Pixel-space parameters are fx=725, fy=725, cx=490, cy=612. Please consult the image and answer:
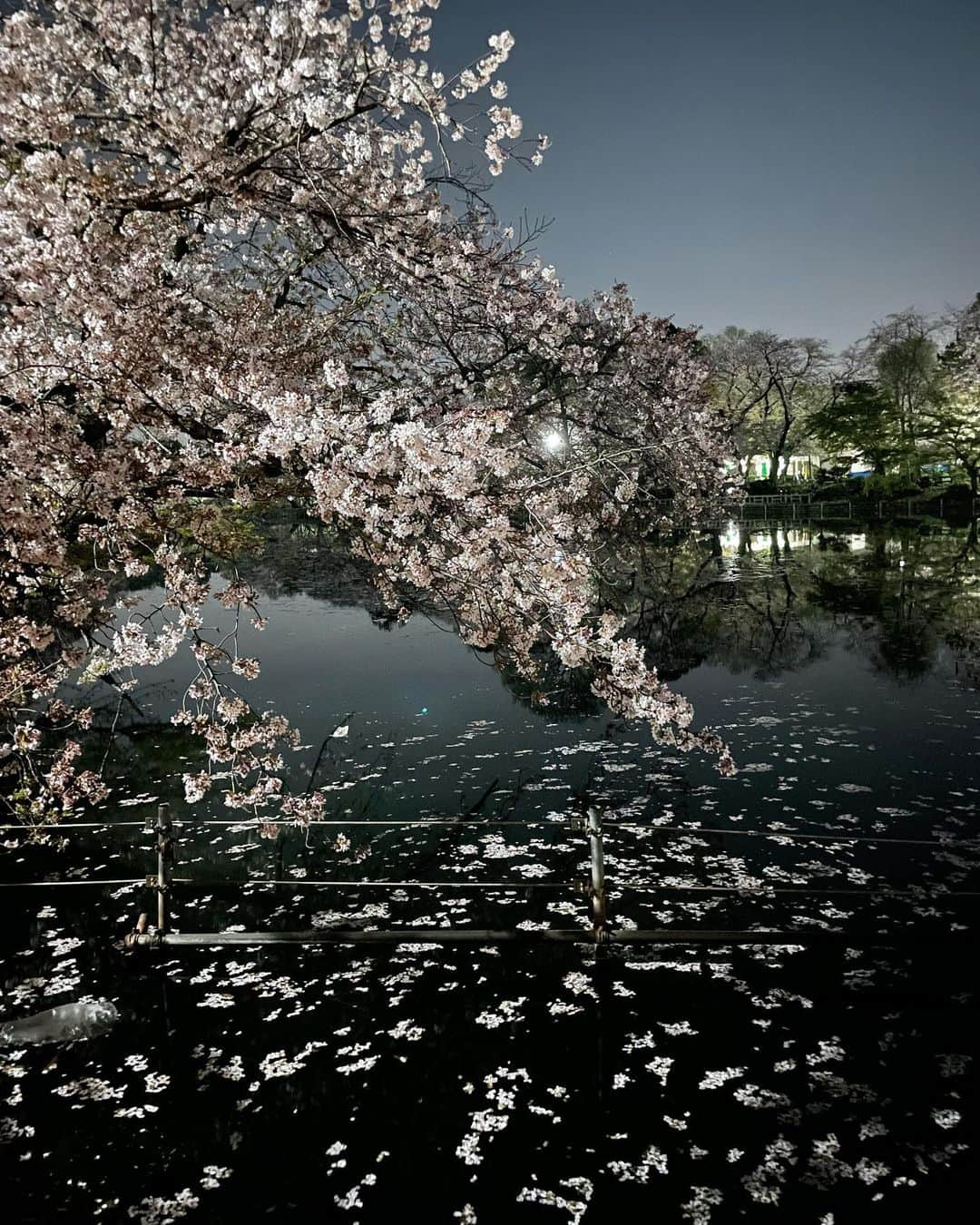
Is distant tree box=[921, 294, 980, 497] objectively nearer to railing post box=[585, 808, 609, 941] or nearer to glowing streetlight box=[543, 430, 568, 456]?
glowing streetlight box=[543, 430, 568, 456]

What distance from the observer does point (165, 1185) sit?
13.5 ft

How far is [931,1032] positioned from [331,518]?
572 cm

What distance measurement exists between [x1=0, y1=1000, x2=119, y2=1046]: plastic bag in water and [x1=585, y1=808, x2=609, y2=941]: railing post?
3693 millimetres

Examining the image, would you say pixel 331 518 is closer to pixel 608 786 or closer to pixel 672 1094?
pixel 672 1094

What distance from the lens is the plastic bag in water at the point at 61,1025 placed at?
5266 millimetres

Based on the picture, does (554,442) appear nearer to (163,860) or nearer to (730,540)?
(163,860)

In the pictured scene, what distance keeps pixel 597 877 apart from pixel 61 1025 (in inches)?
162

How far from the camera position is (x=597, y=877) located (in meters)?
5.34

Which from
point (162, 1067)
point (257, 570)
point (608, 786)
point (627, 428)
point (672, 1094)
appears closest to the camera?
point (672, 1094)

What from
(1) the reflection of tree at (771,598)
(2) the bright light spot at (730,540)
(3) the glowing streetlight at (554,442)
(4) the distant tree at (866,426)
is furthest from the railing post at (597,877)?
(4) the distant tree at (866,426)

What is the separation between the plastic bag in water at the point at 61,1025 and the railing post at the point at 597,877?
3.69m

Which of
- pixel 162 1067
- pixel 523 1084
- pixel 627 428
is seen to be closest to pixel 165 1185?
pixel 162 1067

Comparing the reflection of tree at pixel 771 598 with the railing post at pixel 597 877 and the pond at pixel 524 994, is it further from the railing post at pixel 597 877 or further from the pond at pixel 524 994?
the pond at pixel 524 994

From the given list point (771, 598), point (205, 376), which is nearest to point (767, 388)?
point (771, 598)
